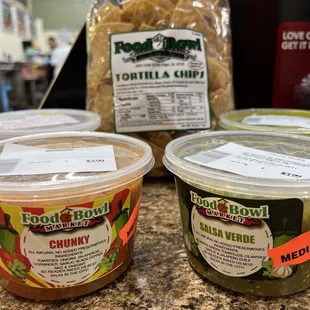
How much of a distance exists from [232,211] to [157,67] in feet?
1.36

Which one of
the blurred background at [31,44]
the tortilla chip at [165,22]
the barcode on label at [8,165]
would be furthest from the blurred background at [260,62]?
the blurred background at [31,44]

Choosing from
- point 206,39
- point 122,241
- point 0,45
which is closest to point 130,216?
point 122,241

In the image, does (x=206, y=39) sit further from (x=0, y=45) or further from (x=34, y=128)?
(x=0, y=45)

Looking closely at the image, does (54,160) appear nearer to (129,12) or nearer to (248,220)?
(248,220)

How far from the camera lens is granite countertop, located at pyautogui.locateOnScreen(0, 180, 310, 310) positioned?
43 cm

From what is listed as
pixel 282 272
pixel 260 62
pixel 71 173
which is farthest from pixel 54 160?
pixel 260 62

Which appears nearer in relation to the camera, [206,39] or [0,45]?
[206,39]

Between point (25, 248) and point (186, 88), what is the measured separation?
468 mm

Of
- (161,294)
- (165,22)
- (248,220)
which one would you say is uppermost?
(165,22)

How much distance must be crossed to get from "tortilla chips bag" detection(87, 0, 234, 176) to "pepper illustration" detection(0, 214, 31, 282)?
0.39 metres

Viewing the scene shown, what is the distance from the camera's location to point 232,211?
415 mm

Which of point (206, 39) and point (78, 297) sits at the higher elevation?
point (206, 39)

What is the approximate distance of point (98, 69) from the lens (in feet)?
2.55

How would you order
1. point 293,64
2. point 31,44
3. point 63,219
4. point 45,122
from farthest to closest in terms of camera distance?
point 31,44
point 293,64
point 45,122
point 63,219
